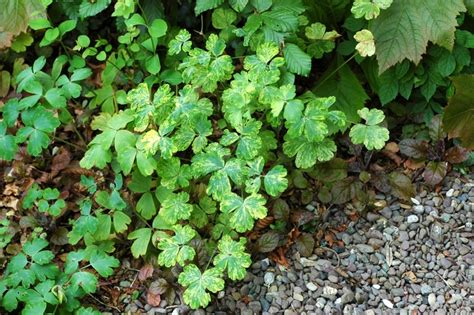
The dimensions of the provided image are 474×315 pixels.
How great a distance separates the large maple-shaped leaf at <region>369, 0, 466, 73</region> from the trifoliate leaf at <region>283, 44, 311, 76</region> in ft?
0.89

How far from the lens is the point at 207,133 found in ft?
7.70

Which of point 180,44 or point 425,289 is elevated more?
point 180,44

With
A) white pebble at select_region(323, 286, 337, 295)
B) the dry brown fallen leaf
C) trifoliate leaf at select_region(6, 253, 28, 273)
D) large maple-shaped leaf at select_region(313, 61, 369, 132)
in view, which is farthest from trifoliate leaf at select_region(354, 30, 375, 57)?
trifoliate leaf at select_region(6, 253, 28, 273)

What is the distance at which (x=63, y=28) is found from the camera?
2697 millimetres

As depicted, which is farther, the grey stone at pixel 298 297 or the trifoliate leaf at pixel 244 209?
the grey stone at pixel 298 297

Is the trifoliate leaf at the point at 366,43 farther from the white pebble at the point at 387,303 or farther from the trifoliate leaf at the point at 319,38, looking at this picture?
the white pebble at the point at 387,303

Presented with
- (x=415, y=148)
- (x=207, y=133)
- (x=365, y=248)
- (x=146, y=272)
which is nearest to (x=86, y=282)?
(x=146, y=272)

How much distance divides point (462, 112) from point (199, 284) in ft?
3.86

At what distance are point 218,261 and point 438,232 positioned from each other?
885mm

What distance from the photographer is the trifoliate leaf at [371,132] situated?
231 centimetres

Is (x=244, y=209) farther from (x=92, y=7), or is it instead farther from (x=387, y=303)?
(x=92, y=7)

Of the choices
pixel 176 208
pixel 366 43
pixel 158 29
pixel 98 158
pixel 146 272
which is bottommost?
pixel 146 272

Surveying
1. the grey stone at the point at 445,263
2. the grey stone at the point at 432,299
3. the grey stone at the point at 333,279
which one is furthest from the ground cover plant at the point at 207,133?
the grey stone at the point at 432,299

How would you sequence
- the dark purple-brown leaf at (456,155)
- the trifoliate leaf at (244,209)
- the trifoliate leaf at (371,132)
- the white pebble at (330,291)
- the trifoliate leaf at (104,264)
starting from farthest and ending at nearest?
1. the dark purple-brown leaf at (456,155)
2. the white pebble at (330,291)
3. the trifoliate leaf at (104,264)
4. the trifoliate leaf at (371,132)
5. the trifoliate leaf at (244,209)
